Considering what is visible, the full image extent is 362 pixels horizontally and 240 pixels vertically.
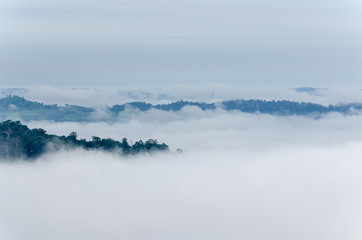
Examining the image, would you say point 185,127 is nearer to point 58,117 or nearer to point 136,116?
point 136,116

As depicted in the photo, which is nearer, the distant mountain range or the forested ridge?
the forested ridge

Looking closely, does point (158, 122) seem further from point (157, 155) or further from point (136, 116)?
point (157, 155)

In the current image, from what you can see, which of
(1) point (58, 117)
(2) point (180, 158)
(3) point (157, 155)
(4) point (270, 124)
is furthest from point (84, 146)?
(4) point (270, 124)

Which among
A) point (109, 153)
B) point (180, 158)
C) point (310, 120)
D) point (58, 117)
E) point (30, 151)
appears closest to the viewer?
Result: point (30, 151)

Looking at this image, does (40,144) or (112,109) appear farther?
(112,109)

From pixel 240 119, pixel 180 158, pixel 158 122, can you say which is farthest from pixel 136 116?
pixel 180 158

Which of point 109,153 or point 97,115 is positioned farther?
point 97,115

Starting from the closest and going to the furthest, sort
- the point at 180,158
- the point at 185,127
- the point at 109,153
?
the point at 109,153 → the point at 180,158 → the point at 185,127

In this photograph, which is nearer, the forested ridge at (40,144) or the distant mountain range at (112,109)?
the forested ridge at (40,144)
